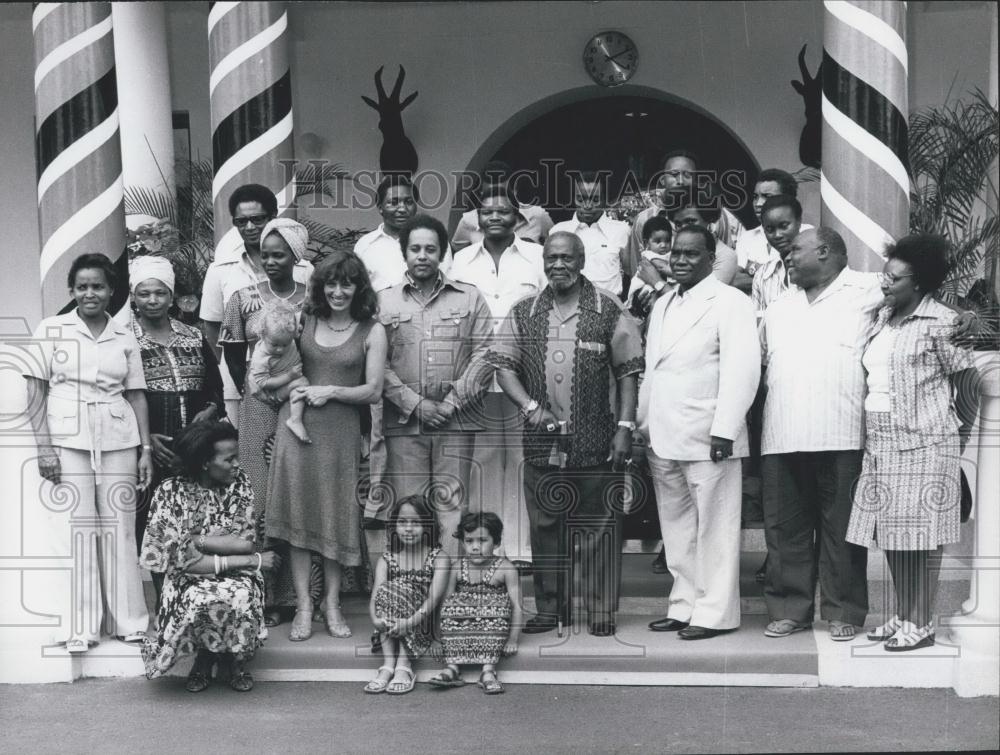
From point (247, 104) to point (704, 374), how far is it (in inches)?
140

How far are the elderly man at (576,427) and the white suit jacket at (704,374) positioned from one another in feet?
0.55

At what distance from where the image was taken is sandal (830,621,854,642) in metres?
6.17

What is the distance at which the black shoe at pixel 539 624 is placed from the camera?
20.9 feet

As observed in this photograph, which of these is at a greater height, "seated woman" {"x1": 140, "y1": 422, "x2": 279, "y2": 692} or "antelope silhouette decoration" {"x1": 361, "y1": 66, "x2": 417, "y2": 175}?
"antelope silhouette decoration" {"x1": 361, "y1": 66, "x2": 417, "y2": 175}

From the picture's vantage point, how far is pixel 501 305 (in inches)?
283

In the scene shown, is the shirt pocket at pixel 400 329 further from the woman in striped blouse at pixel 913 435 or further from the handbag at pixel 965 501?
the handbag at pixel 965 501

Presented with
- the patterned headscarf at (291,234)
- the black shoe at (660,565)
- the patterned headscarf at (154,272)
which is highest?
the patterned headscarf at (291,234)

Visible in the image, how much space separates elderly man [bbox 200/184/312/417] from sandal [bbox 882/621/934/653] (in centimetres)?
320

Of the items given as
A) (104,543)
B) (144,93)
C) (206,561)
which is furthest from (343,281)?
(144,93)

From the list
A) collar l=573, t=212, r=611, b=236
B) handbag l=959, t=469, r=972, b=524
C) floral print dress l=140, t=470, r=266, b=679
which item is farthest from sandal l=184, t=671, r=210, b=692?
collar l=573, t=212, r=611, b=236

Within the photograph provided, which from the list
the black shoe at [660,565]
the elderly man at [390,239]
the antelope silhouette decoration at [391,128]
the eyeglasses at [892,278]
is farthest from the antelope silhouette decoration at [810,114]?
the eyeglasses at [892,278]

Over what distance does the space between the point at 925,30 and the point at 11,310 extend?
7023 millimetres

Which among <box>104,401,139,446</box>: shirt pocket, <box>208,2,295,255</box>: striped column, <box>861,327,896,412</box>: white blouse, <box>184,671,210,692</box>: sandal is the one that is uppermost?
A: <box>208,2,295,255</box>: striped column

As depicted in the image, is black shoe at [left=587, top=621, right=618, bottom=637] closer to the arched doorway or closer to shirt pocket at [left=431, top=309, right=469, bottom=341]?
shirt pocket at [left=431, top=309, right=469, bottom=341]
